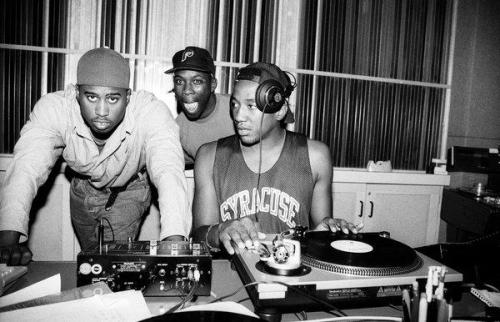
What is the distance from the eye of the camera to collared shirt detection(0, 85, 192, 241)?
1.31m

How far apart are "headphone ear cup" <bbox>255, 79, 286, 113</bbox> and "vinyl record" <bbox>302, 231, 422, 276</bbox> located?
0.67 metres

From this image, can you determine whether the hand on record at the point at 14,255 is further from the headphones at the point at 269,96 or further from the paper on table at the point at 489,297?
the paper on table at the point at 489,297

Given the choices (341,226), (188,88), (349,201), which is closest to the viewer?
(341,226)

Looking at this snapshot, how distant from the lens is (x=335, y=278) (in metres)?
0.87

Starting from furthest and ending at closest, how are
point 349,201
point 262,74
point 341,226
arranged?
1. point 349,201
2. point 262,74
3. point 341,226

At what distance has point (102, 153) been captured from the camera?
1873mm

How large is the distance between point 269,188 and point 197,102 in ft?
3.48

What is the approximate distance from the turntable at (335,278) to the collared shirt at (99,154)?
19.5 inches

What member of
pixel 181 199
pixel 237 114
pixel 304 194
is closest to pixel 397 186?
pixel 304 194

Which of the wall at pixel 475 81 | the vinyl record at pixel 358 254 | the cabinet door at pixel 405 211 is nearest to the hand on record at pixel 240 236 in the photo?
the vinyl record at pixel 358 254

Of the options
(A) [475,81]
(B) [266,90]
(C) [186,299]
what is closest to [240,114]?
(B) [266,90]

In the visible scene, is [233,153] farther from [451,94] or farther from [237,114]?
[451,94]

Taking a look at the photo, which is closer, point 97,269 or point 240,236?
point 97,269

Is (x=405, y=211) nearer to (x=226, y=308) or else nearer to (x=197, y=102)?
(x=197, y=102)
